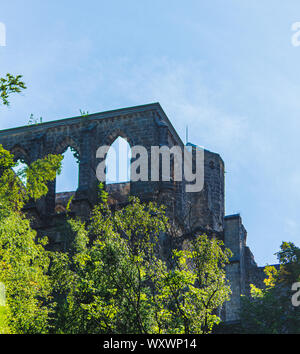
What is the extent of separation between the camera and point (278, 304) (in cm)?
2639

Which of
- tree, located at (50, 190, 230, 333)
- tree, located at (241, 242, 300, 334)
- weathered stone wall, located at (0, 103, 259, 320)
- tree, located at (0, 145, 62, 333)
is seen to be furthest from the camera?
weathered stone wall, located at (0, 103, 259, 320)

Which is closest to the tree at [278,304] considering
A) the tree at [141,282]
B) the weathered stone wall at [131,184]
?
the weathered stone wall at [131,184]

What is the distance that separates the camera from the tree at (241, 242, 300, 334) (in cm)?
2569

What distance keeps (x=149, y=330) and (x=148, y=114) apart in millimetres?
16948

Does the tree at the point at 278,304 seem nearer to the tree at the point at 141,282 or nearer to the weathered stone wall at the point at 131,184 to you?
the weathered stone wall at the point at 131,184

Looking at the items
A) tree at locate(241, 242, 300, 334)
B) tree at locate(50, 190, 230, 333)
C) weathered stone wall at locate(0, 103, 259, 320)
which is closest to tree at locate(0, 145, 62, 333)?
tree at locate(50, 190, 230, 333)

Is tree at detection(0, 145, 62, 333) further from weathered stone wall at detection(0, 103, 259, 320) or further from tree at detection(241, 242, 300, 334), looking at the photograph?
tree at detection(241, 242, 300, 334)

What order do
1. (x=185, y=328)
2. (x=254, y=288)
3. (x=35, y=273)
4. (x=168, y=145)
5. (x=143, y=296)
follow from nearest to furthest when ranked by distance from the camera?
(x=185, y=328)
(x=143, y=296)
(x=35, y=273)
(x=254, y=288)
(x=168, y=145)

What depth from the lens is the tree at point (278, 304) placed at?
2569 cm

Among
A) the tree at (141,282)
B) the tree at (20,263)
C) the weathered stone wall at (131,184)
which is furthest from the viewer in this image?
the weathered stone wall at (131,184)

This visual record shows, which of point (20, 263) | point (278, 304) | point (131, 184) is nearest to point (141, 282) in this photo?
point (20, 263)
